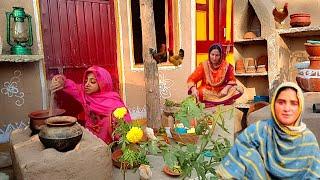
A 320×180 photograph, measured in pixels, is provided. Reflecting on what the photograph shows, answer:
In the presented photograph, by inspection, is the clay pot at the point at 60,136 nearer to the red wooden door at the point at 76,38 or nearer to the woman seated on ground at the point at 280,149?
the woman seated on ground at the point at 280,149

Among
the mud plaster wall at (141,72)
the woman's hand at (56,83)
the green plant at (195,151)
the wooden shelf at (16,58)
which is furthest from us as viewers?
the mud plaster wall at (141,72)

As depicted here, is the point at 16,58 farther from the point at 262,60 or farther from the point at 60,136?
the point at 262,60

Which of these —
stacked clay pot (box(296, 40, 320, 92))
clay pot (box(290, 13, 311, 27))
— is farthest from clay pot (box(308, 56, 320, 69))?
clay pot (box(290, 13, 311, 27))

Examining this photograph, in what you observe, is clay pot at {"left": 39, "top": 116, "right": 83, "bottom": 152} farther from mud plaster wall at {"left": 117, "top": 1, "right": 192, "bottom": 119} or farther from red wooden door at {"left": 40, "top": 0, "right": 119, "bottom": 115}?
mud plaster wall at {"left": 117, "top": 1, "right": 192, "bottom": 119}

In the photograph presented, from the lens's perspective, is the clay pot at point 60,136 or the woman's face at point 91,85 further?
the woman's face at point 91,85

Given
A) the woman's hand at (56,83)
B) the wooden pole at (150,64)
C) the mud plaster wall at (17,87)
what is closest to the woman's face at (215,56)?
the wooden pole at (150,64)

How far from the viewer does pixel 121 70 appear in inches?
191

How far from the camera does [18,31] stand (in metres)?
3.46

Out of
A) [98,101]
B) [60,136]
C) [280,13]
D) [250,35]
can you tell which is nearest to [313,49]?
[280,13]

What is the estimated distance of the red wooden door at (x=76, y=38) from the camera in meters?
4.12

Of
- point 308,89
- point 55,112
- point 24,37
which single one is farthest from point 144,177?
point 24,37

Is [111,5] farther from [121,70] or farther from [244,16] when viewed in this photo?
[244,16]

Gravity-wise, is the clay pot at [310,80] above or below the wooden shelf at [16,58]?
below

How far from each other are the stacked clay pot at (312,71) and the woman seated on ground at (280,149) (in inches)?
65.1
